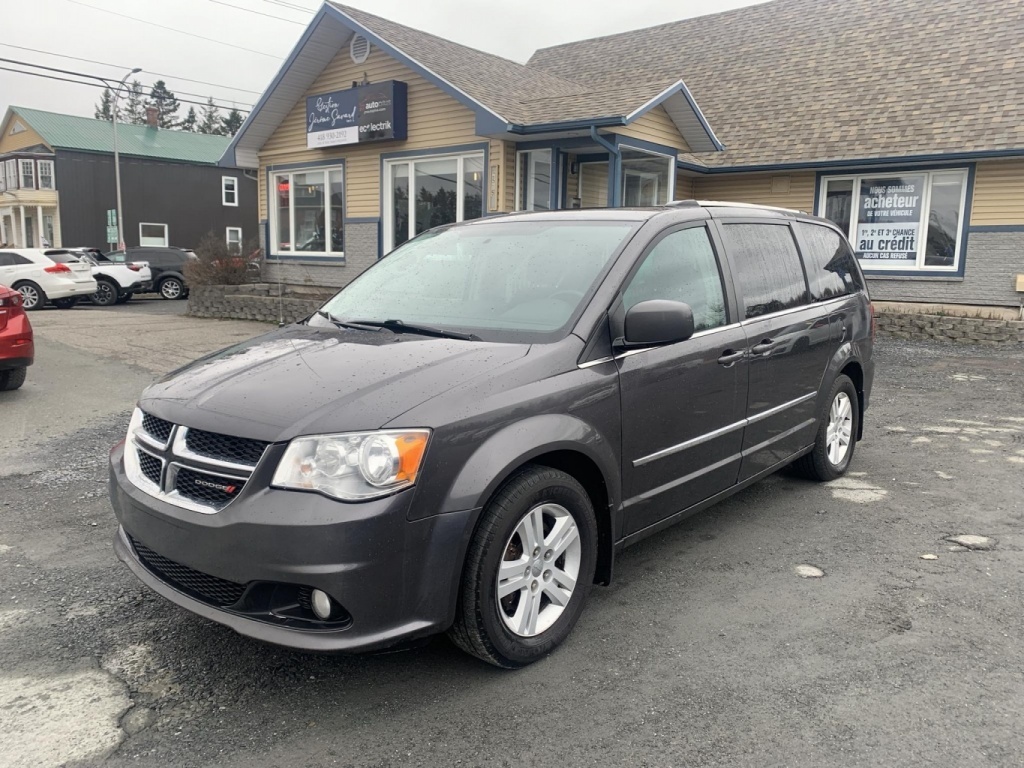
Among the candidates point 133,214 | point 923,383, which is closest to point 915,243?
point 923,383

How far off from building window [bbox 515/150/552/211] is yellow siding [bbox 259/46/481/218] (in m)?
0.92

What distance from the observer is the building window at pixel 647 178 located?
14570 mm

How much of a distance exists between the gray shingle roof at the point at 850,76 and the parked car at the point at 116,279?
13.4m

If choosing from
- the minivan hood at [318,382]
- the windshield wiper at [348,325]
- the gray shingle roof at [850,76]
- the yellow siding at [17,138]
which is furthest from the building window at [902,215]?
the yellow siding at [17,138]

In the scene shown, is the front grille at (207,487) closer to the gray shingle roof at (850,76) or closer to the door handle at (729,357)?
the door handle at (729,357)

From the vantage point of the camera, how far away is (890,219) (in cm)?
1523

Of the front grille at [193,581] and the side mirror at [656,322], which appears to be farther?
the side mirror at [656,322]

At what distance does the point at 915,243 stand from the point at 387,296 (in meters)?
13.5

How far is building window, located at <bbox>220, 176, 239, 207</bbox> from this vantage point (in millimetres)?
40719

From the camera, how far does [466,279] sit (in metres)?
4.09

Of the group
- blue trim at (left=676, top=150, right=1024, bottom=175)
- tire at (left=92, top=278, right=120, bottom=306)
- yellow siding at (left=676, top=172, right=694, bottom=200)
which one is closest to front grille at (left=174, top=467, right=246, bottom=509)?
blue trim at (left=676, top=150, right=1024, bottom=175)

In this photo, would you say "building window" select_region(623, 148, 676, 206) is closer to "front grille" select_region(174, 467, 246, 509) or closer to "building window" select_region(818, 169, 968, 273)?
"building window" select_region(818, 169, 968, 273)

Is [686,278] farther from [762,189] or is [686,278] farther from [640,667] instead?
[762,189]

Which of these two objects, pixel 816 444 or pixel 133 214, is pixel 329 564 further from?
pixel 133 214
